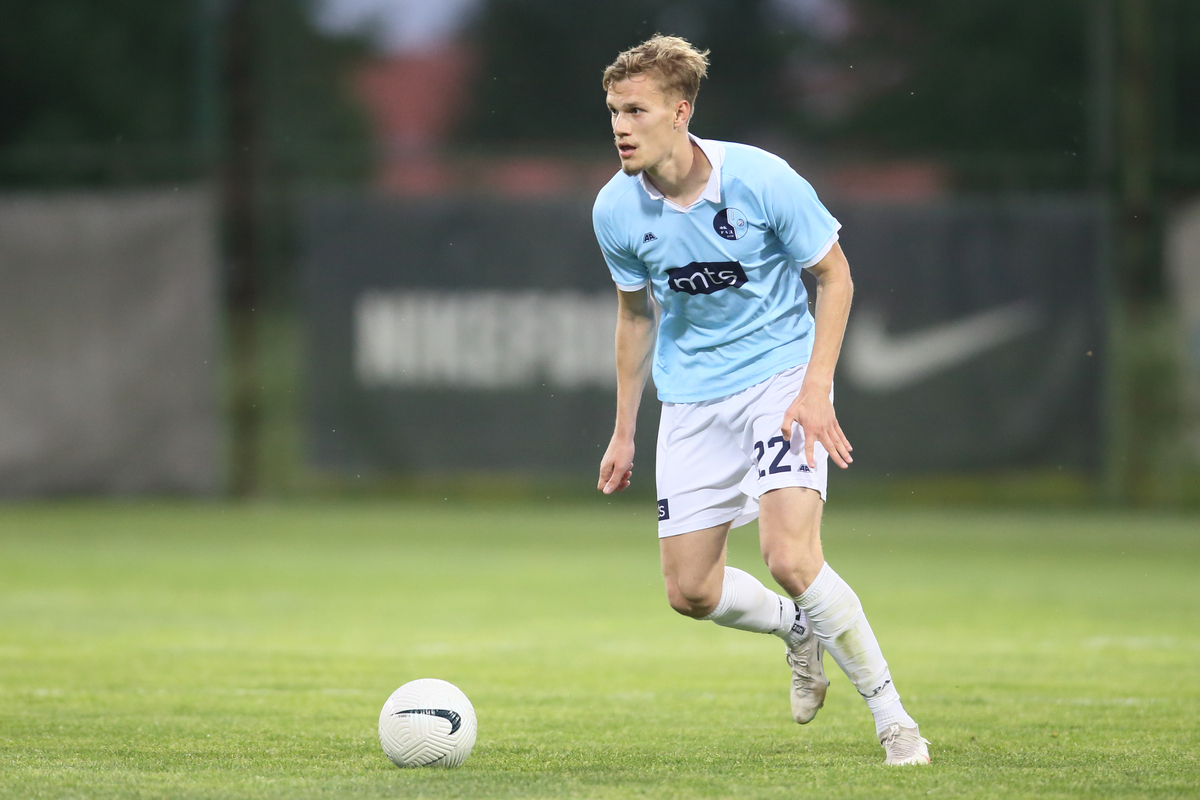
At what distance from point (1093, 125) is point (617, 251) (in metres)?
11.1

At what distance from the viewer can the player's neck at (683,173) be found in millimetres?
5500

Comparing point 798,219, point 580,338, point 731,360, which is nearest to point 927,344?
point 580,338

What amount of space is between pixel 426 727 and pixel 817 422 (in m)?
1.52

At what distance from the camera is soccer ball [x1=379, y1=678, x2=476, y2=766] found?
5.22 metres

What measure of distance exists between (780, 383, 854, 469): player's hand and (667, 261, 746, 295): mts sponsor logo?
1.66ft

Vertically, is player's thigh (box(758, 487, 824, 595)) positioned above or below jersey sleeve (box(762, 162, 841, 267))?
below

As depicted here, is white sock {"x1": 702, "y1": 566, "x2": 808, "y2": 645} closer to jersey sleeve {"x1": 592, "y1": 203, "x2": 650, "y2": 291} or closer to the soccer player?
the soccer player

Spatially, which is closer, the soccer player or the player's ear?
the soccer player

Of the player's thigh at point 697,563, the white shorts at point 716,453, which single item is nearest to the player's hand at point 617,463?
the white shorts at point 716,453

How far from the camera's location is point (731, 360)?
18.6ft

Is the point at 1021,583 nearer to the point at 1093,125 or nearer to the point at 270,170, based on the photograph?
the point at 1093,125

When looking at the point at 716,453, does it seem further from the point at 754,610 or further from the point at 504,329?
the point at 504,329

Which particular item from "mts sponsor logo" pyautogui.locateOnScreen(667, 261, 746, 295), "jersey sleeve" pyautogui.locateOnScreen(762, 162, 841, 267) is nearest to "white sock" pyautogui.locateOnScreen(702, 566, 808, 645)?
"mts sponsor logo" pyautogui.locateOnScreen(667, 261, 746, 295)

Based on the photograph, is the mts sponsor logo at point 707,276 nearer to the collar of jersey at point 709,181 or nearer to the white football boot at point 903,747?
the collar of jersey at point 709,181
